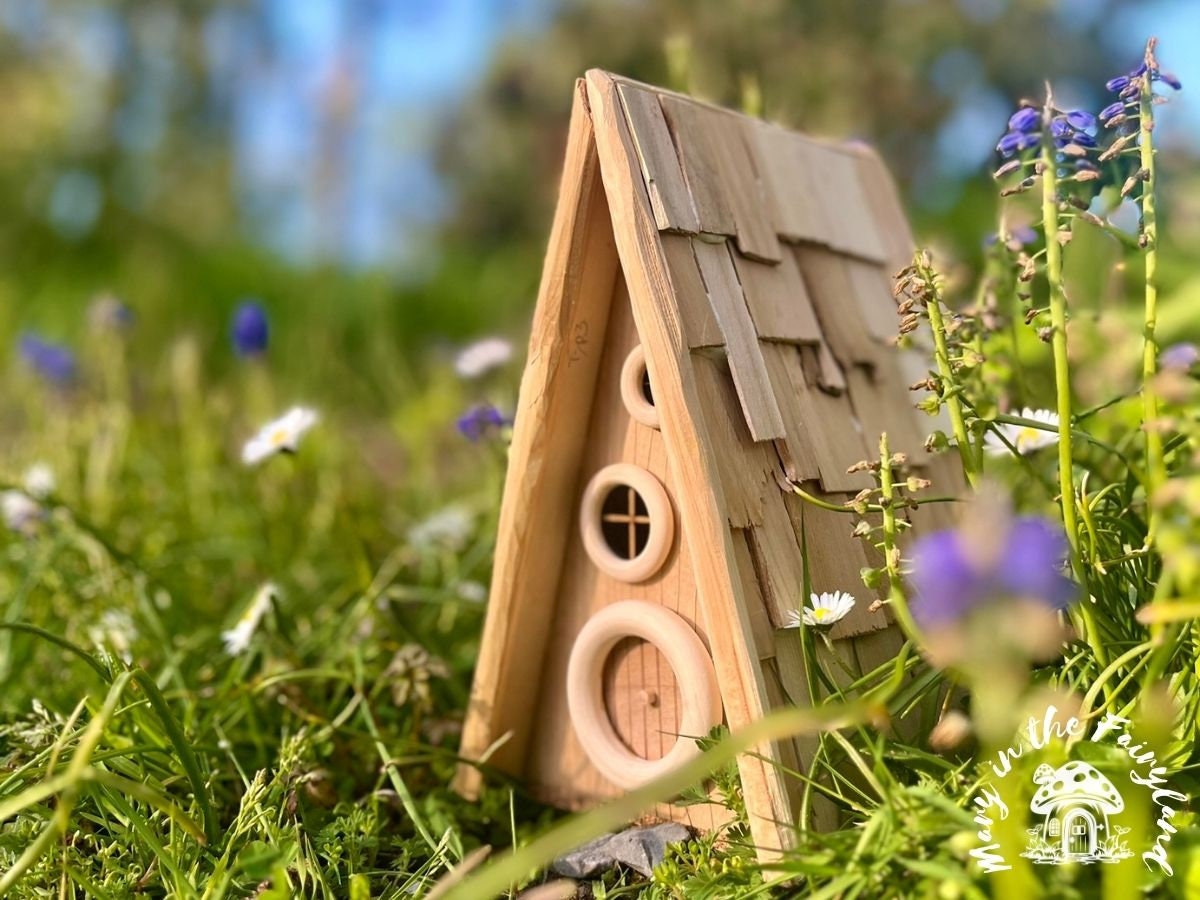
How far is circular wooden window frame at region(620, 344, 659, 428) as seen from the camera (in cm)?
166

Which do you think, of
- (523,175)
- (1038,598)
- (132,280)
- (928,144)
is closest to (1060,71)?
(928,144)

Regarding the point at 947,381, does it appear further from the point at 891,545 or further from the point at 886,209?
the point at 886,209

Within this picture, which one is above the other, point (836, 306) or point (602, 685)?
point (836, 306)

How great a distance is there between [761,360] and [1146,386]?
0.52 m

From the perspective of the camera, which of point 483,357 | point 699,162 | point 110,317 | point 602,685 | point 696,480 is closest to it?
point 696,480

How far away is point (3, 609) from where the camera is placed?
2387 mm

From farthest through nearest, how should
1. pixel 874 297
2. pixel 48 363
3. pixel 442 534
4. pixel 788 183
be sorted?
pixel 48 363, pixel 442 534, pixel 874 297, pixel 788 183

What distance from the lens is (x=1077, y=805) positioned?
1.22m

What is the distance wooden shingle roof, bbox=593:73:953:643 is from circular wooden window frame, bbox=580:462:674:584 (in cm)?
18

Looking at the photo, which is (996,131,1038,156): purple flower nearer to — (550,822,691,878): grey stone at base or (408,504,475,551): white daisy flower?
(550,822,691,878): grey stone at base

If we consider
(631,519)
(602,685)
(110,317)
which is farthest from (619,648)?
(110,317)

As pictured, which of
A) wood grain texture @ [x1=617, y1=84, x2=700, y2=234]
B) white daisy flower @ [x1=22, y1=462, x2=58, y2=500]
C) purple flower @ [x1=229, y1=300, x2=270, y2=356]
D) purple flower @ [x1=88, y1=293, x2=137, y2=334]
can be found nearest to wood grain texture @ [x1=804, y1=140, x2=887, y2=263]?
wood grain texture @ [x1=617, y1=84, x2=700, y2=234]

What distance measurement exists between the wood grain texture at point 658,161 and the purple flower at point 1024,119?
45 cm

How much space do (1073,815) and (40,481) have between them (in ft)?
7.68
